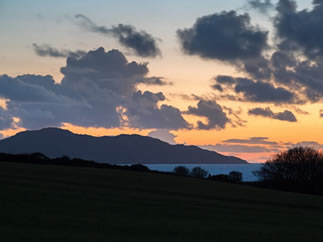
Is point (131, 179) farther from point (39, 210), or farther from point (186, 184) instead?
point (39, 210)

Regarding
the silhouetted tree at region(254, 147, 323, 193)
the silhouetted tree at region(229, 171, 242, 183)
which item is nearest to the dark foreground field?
the silhouetted tree at region(229, 171, 242, 183)

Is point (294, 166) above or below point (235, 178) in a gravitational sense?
above

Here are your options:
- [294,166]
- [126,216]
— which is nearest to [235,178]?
[294,166]

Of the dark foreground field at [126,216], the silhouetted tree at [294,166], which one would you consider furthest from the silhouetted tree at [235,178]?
the dark foreground field at [126,216]

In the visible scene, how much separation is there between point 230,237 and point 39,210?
7.98 metres

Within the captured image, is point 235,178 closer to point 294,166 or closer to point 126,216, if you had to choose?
point 294,166

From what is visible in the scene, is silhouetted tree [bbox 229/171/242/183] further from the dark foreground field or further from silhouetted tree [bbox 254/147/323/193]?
the dark foreground field

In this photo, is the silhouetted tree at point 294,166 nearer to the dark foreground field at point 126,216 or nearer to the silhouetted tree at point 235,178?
the silhouetted tree at point 235,178

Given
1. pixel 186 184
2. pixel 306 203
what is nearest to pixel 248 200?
pixel 306 203

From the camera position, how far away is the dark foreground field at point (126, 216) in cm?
1705

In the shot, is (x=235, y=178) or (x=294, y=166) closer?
(x=235, y=178)

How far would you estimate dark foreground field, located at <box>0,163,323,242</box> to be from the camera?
1705 centimetres

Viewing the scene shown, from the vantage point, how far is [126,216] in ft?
72.5

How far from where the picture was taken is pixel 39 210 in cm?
2128
